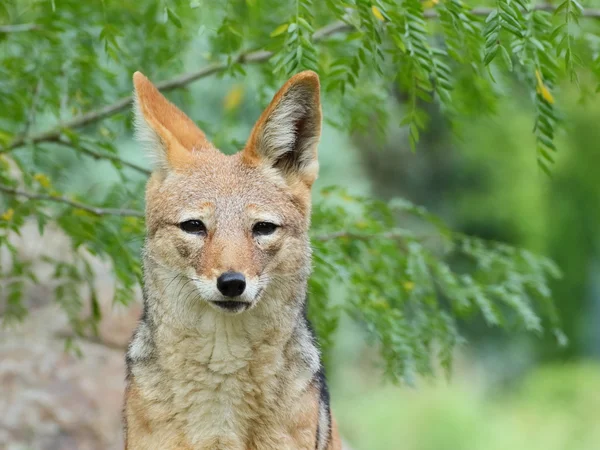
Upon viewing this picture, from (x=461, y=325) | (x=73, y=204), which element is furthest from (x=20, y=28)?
(x=461, y=325)

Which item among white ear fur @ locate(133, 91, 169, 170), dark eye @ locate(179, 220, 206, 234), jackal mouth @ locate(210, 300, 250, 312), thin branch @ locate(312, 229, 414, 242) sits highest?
white ear fur @ locate(133, 91, 169, 170)

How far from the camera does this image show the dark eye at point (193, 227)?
4243 mm

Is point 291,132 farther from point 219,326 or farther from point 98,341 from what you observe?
point 98,341

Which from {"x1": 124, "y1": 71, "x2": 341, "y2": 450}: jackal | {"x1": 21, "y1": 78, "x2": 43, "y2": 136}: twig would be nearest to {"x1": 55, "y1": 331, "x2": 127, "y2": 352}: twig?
{"x1": 21, "y1": 78, "x2": 43, "y2": 136}: twig

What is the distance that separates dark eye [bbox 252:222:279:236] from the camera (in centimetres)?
426

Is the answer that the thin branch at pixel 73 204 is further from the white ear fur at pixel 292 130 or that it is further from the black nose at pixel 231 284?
the black nose at pixel 231 284

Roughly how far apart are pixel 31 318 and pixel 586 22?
18.7 ft

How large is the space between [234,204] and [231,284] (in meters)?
0.47

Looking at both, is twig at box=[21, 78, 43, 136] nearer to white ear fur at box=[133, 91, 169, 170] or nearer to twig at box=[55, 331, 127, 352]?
white ear fur at box=[133, 91, 169, 170]

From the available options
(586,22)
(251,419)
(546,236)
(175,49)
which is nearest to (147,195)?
(251,419)

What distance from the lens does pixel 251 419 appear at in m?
4.38

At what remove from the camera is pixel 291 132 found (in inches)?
182

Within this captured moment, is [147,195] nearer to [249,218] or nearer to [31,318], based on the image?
[249,218]

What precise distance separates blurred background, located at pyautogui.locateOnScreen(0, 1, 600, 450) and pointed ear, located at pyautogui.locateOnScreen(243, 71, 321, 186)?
14.3 feet
